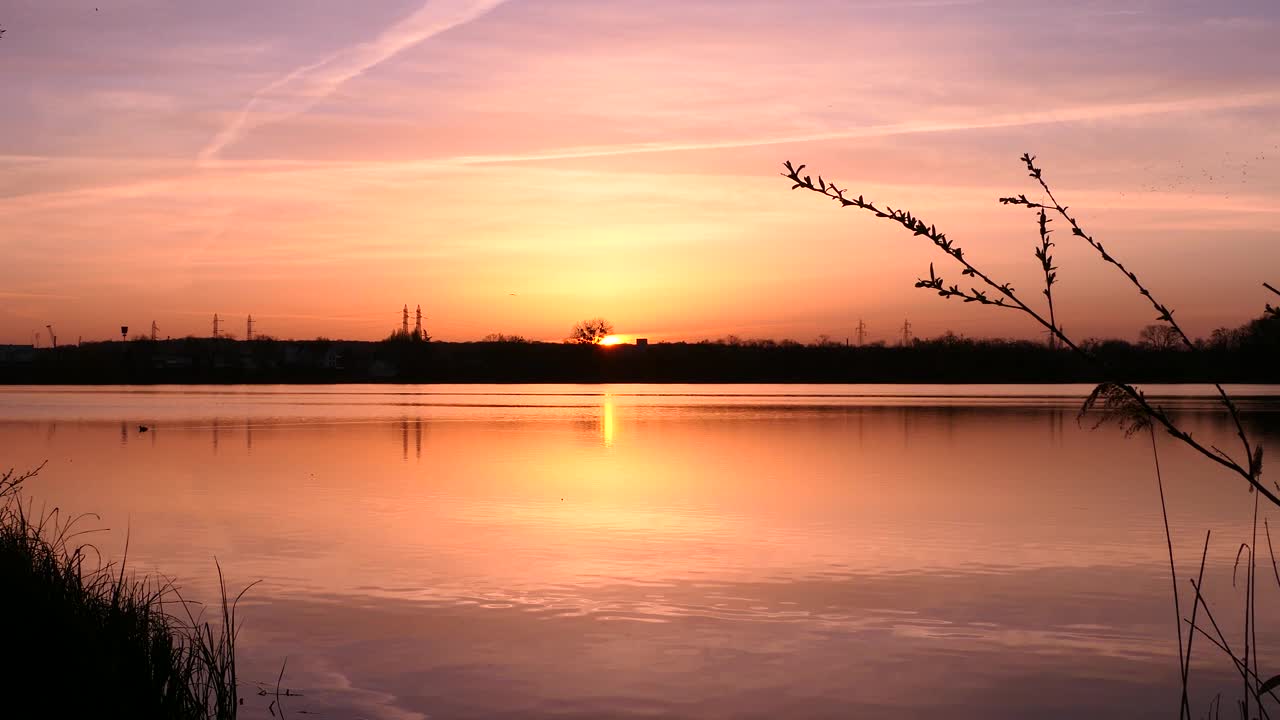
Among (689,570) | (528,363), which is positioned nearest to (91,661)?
(689,570)

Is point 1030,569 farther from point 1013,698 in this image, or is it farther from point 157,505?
point 157,505

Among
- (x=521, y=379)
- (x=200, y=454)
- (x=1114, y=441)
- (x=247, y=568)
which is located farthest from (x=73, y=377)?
(x=247, y=568)

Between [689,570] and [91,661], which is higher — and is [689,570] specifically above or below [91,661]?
below

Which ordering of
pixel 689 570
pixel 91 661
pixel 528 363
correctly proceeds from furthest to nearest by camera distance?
pixel 528 363, pixel 689 570, pixel 91 661

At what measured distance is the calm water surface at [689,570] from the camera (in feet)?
26.7

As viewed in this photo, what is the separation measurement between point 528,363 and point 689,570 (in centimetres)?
13723

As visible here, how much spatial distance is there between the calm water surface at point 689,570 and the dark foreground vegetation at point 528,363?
295 ft

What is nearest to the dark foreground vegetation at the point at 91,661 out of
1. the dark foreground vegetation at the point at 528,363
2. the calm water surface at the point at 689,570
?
the calm water surface at the point at 689,570

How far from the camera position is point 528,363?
488ft

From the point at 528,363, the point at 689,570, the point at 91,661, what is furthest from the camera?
the point at 528,363

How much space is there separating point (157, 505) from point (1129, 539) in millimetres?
12641

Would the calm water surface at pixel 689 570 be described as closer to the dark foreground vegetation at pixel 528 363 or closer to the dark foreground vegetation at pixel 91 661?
the dark foreground vegetation at pixel 91 661

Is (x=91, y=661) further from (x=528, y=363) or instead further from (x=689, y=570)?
(x=528, y=363)

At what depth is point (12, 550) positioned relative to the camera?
8.91m
